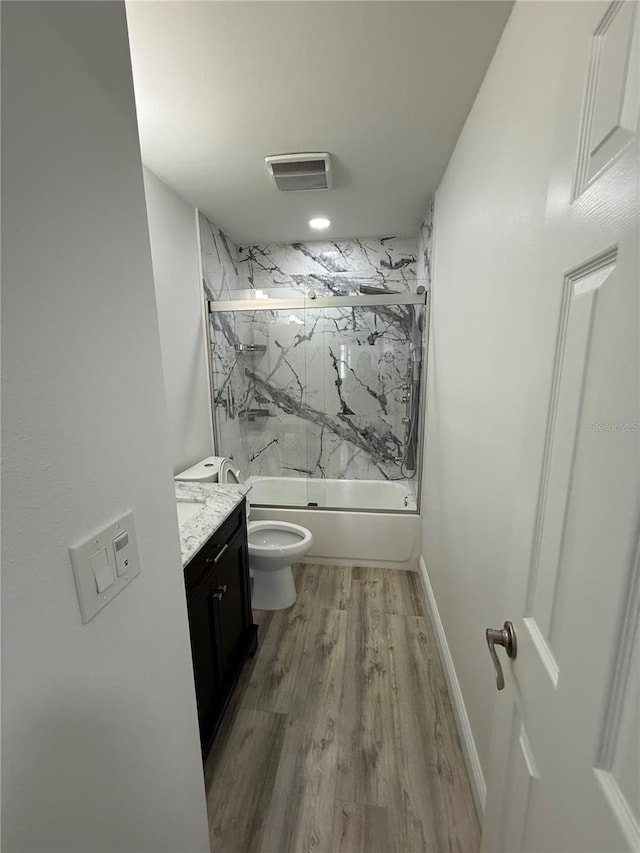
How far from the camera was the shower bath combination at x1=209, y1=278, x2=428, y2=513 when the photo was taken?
2.72 m

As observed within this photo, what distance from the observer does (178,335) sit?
216 cm

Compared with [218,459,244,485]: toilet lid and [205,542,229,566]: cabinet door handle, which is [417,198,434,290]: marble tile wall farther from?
[205,542,229,566]: cabinet door handle

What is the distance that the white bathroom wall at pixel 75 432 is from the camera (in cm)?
38

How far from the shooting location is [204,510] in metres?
1.48

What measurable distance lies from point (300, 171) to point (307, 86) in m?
0.50

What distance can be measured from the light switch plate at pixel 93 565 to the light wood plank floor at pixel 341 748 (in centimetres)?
122

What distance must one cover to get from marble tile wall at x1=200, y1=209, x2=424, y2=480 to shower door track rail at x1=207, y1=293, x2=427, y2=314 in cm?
12

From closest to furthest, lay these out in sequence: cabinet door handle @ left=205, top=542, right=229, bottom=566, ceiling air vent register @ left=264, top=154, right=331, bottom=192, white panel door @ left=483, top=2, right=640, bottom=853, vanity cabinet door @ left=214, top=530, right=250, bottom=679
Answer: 1. white panel door @ left=483, top=2, right=640, bottom=853
2. cabinet door handle @ left=205, top=542, right=229, bottom=566
3. vanity cabinet door @ left=214, top=530, right=250, bottom=679
4. ceiling air vent register @ left=264, top=154, right=331, bottom=192

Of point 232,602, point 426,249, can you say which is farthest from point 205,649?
point 426,249

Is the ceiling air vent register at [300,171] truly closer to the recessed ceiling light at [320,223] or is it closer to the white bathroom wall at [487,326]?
the recessed ceiling light at [320,223]

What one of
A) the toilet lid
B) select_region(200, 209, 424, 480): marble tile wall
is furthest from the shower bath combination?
the toilet lid

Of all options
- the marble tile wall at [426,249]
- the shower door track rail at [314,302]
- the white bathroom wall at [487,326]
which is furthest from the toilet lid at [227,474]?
the marble tile wall at [426,249]

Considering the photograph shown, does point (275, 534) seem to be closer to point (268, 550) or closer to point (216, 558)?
point (268, 550)

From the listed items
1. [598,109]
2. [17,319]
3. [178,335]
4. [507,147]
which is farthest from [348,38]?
[178,335]
